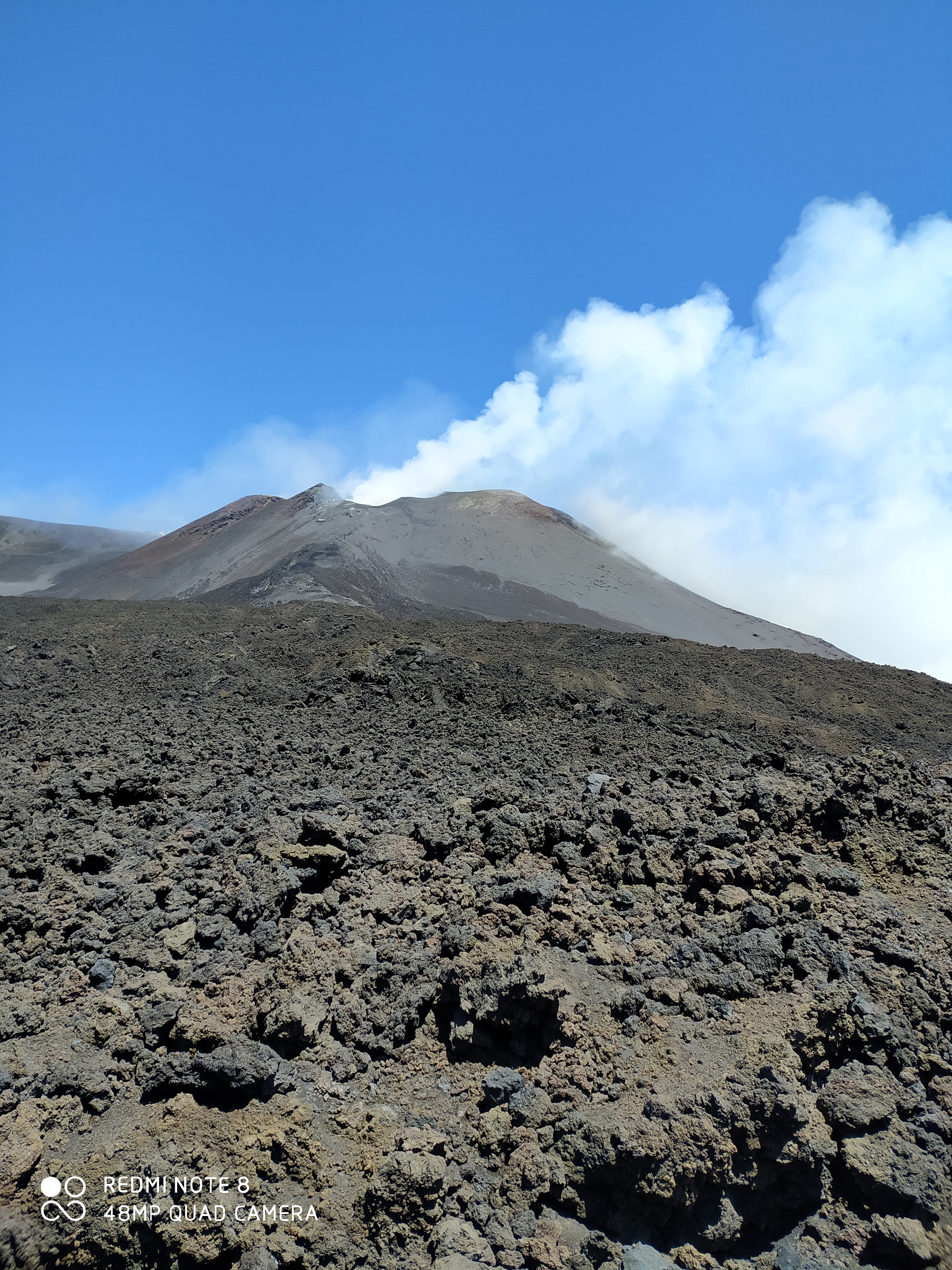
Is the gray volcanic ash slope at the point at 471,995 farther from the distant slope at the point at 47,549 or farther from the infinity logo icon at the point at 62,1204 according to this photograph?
the distant slope at the point at 47,549

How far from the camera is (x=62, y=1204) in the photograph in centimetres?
289

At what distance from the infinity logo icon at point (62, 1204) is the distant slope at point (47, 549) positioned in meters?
48.1

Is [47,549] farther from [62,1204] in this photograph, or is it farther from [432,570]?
[62,1204]

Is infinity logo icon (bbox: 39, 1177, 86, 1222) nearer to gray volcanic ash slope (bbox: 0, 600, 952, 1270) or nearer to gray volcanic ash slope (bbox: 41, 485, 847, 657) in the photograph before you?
gray volcanic ash slope (bbox: 0, 600, 952, 1270)

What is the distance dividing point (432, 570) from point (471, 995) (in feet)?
97.4

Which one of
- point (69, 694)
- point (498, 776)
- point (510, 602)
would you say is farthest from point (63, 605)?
point (510, 602)

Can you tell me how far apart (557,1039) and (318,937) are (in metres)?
1.66

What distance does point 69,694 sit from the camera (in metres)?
8.68

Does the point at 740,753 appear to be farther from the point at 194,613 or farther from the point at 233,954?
the point at 194,613

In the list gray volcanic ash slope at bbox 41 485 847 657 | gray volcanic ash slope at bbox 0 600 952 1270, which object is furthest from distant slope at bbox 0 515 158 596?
gray volcanic ash slope at bbox 0 600 952 1270

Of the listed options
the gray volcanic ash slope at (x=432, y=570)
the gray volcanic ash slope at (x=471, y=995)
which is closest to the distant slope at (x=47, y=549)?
the gray volcanic ash slope at (x=432, y=570)

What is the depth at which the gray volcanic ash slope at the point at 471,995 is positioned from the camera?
3.20 metres

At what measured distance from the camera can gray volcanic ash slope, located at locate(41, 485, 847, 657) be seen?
2842cm

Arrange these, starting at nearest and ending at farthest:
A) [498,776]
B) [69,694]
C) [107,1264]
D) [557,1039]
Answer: [107,1264]
[557,1039]
[498,776]
[69,694]
